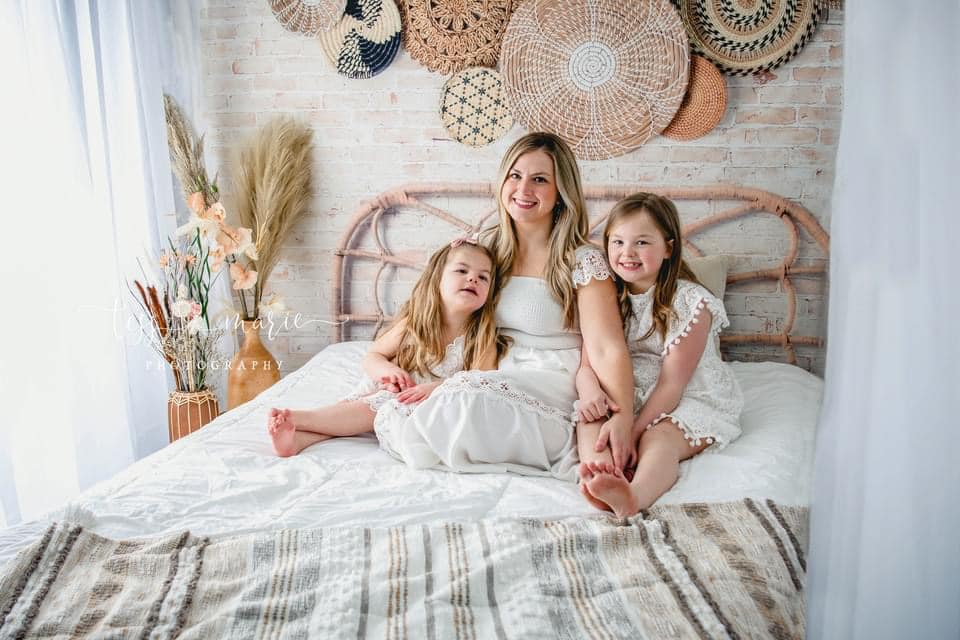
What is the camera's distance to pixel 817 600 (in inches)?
33.2

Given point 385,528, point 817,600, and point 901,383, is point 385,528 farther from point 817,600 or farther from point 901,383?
point 901,383

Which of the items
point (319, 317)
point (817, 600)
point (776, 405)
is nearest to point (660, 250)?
point (776, 405)

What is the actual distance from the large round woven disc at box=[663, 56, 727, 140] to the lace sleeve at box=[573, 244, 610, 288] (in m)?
0.79

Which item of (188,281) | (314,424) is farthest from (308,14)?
(314,424)

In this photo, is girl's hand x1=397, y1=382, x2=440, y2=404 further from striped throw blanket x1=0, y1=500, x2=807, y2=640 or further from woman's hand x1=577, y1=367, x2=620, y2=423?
striped throw blanket x1=0, y1=500, x2=807, y2=640

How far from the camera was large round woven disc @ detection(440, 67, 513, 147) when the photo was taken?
264 cm

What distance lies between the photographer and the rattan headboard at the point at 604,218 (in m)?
2.61

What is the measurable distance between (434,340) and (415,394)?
24cm

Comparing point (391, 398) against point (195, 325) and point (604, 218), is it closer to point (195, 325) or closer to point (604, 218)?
point (195, 325)

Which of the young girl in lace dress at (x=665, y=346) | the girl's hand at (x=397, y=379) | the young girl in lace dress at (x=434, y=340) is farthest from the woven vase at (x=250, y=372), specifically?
the young girl in lace dress at (x=665, y=346)

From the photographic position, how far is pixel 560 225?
213 cm

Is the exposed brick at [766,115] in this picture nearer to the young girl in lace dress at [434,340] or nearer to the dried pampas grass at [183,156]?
the young girl in lace dress at [434,340]

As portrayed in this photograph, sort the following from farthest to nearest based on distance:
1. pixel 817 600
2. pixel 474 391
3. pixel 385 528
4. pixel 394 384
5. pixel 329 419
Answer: pixel 394 384, pixel 329 419, pixel 474 391, pixel 385 528, pixel 817 600

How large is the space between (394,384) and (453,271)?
13.6 inches
